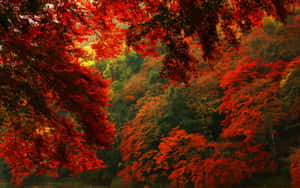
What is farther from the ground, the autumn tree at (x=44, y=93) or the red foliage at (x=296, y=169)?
the autumn tree at (x=44, y=93)

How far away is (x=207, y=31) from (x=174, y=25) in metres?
0.37

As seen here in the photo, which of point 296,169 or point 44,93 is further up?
point 44,93

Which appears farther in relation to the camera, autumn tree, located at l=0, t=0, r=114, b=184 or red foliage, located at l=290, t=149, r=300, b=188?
red foliage, located at l=290, t=149, r=300, b=188

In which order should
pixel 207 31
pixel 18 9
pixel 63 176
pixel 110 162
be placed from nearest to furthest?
pixel 207 31
pixel 18 9
pixel 110 162
pixel 63 176

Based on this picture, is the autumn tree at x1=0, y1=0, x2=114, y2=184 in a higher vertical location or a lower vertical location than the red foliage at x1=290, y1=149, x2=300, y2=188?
higher

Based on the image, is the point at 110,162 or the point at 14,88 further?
the point at 110,162

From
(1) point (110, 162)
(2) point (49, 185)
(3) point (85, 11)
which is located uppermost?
(3) point (85, 11)

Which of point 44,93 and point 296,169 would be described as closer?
point 44,93

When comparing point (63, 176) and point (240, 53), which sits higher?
point (240, 53)

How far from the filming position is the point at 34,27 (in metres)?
2.88

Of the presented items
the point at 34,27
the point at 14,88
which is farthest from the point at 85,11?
the point at 14,88

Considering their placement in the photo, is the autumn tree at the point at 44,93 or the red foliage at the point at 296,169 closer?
the autumn tree at the point at 44,93

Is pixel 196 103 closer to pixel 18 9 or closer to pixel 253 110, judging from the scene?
pixel 253 110

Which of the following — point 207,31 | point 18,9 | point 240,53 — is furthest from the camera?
point 240,53
